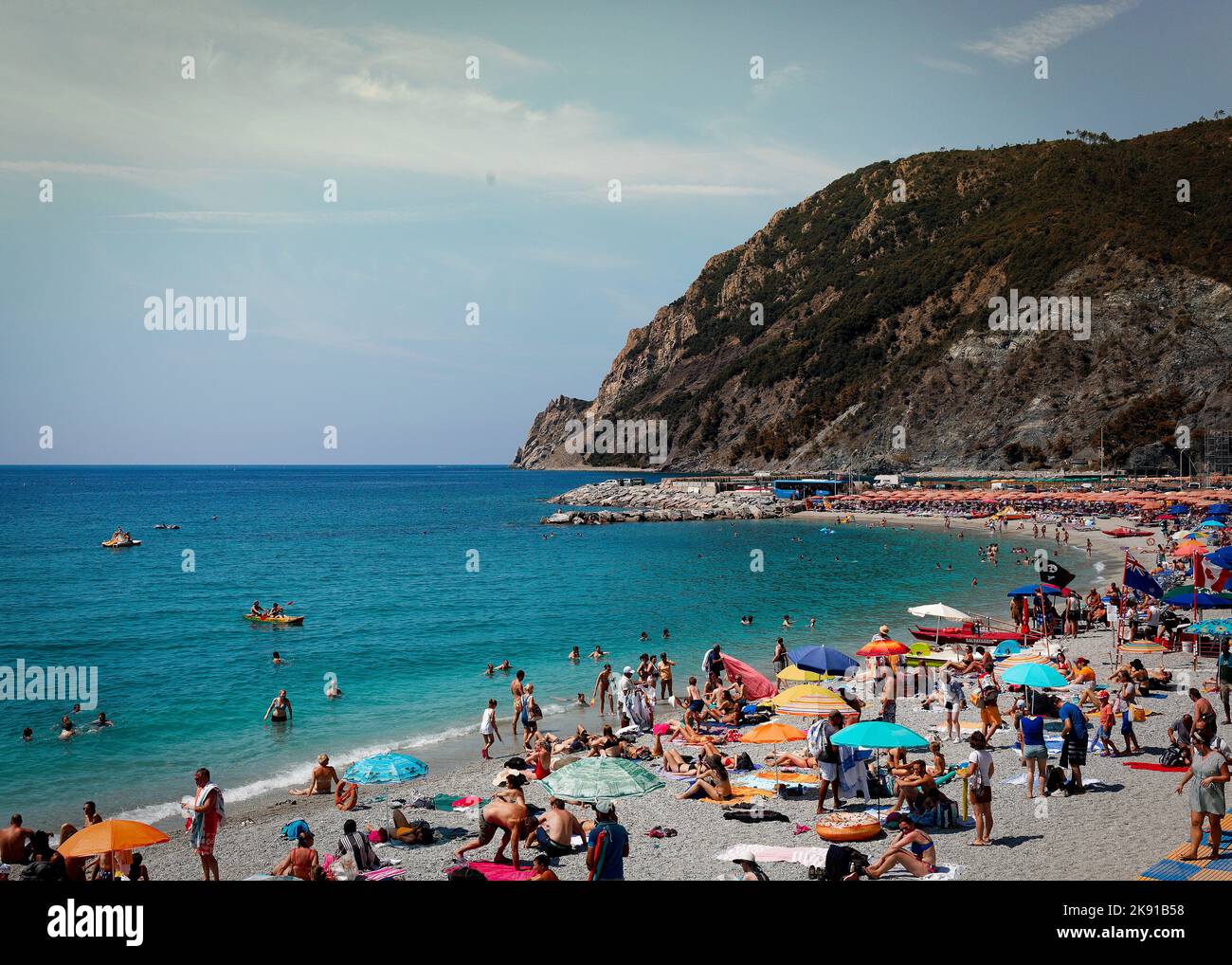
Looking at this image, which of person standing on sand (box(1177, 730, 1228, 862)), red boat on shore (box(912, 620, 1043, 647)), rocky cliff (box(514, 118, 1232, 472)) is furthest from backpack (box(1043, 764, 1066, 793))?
rocky cliff (box(514, 118, 1232, 472))

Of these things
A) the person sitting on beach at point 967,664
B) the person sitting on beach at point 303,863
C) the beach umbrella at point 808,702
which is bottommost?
the person sitting on beach at point 967,664

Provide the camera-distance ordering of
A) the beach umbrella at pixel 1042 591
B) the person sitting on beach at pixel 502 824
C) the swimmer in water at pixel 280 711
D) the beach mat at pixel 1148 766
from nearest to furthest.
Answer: the person sitting on beach at pixel 502 824, the beach mat at pixel 1148 766, the swimmer in water at pixel 280 711, the beach umbrella at pixel 1042 591

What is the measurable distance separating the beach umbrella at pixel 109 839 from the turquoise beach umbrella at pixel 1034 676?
14.4 m

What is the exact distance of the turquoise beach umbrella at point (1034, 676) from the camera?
16516 millimetres

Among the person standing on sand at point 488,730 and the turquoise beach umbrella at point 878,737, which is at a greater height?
the turquoise beach umbrella at point 878,737

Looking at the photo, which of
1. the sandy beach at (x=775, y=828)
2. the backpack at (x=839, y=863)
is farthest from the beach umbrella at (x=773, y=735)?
the backpack at (x=839, y=863)

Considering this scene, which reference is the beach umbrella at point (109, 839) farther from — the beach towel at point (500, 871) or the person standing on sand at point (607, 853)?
the person standing on sand at point (607, 853)

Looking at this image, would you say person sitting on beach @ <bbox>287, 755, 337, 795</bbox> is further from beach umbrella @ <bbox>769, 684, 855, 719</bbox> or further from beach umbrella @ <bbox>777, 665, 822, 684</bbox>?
beach umbrella @ <bbox>777, 665, 822, 684</bbox>

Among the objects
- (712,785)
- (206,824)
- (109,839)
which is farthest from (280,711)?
(712,785)

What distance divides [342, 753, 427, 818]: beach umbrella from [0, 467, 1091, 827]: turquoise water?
410cm

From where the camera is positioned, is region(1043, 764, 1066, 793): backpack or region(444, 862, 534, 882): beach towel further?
region(1043, 764, 1066, 793): backpack

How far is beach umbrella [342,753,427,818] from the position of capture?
1528 centimetres

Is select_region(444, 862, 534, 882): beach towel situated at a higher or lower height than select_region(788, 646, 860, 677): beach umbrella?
lower
